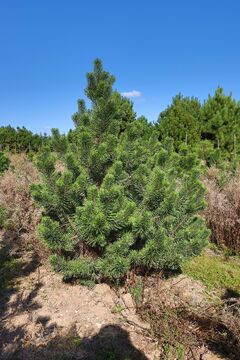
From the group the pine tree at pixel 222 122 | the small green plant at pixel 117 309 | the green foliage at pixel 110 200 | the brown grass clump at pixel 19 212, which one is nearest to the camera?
the green foliage at pixel 110 200

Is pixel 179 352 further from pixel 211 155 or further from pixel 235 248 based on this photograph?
pixel 211 155

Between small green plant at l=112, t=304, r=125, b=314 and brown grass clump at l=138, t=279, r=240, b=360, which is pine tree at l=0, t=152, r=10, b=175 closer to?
small green plant at l=112, t=304, r=125, b=314

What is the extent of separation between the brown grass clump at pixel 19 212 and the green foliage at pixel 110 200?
4.36 feet

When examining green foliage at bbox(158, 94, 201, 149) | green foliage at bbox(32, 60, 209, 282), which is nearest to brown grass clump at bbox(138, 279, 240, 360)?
green foliage at bbox(32, 60, 209, 282)

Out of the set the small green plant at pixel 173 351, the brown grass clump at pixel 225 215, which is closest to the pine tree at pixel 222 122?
the brown grass clump at pixel 225 215

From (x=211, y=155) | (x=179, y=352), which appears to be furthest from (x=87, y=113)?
(x=211, y=155)

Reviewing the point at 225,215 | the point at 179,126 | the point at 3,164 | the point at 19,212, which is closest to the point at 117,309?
the point at 19,212

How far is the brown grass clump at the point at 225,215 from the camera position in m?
6.27

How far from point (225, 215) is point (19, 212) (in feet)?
14.4

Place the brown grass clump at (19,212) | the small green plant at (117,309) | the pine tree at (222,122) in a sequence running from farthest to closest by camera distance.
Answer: the pine tree at (222,122), the brown grass clump at (19,212), the small green plant at (117,309)

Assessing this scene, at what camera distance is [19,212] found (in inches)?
233

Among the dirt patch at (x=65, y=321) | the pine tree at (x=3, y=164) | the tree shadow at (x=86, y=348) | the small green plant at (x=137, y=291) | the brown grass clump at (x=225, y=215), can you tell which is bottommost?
the tree shadow at (x=86, y=348)

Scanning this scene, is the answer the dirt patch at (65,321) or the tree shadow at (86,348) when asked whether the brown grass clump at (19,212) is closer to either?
the dirt patch at (65,321)

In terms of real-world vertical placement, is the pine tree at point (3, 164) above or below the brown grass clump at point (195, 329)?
above
